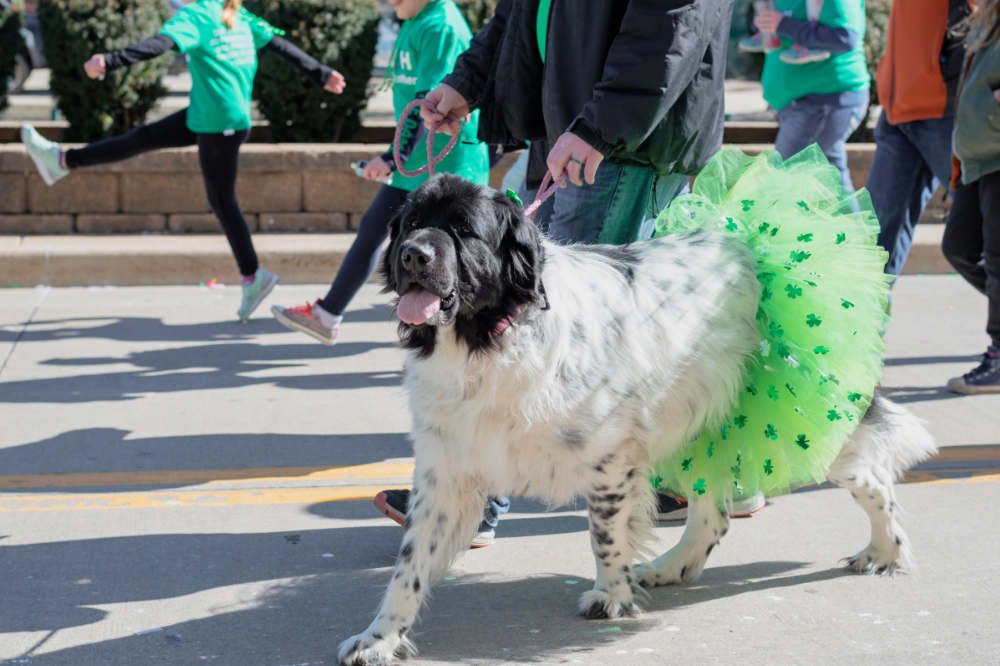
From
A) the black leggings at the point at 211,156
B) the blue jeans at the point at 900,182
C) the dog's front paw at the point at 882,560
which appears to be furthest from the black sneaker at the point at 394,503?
the black leggings at the point at 211,156

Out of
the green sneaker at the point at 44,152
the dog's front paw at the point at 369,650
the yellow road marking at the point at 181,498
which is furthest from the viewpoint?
the green sneaker at the point at 44,152

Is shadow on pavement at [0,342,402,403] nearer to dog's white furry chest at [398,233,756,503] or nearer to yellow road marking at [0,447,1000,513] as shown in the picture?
yellow road marking at [0,447,1000,513]

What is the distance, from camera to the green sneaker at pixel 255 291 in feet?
26.2

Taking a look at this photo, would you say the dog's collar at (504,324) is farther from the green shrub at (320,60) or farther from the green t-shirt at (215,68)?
the green shrub at (320,60)

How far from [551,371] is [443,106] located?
1375mm

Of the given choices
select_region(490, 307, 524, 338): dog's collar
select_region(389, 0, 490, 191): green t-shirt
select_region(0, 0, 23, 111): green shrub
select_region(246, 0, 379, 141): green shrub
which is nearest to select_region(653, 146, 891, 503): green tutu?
select_region(490, 307, 524, 338): dog's collar

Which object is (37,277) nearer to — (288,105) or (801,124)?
(288,105)

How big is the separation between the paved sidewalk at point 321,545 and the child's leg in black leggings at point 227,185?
2.91ft

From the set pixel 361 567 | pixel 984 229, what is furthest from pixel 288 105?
pixel 361 567

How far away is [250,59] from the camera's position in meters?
7.91

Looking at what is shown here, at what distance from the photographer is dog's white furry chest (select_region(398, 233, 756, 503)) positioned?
366 cm

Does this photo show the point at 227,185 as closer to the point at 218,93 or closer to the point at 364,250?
the point at 218,93

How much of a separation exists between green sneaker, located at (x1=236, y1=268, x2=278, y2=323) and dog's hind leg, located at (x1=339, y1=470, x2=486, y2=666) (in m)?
4.40

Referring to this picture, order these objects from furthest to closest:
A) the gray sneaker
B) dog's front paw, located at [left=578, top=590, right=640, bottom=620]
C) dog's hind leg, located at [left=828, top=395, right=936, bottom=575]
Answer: the gray sneaker
dog's hind leg, located at [left=828, top=395, right=936, bottom=575]
dog's front paw, located at [left=578, top=590, right=640, bottom=620]
